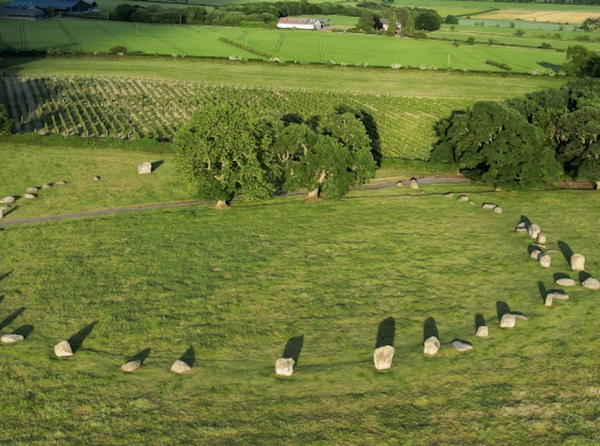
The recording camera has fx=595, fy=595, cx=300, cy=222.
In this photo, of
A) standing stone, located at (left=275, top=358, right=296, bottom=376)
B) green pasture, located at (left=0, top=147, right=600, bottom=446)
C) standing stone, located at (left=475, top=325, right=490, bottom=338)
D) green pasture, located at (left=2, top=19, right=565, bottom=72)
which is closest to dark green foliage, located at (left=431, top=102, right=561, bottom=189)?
green pasture, located at (left=0, top=147, right=600, bottom=446)

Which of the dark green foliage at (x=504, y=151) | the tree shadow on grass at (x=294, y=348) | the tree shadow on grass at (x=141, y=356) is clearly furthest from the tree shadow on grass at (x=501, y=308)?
the dark green foliage at (x=504, y=151)

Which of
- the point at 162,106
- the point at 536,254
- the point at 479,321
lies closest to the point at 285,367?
the point at 479,321

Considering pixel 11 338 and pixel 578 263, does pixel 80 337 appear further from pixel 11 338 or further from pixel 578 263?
pixel 578 263

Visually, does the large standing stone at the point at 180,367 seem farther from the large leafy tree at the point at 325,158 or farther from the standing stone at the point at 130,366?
the large leafy tree at the point at 325,158

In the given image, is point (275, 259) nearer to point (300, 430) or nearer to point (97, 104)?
point (300, 430)

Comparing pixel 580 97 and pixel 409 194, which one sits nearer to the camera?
pixel 409 194

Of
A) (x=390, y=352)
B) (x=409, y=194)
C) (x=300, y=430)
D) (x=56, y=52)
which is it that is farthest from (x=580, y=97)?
(x=56, y=52)

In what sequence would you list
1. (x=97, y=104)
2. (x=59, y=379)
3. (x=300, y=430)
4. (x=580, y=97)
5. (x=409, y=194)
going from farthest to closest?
1. (x=97, y=104)
2. (x=580, y=97)
3. (x=409, y=194)
4. (x=59, y=379)
5. (x=300, y=430)
